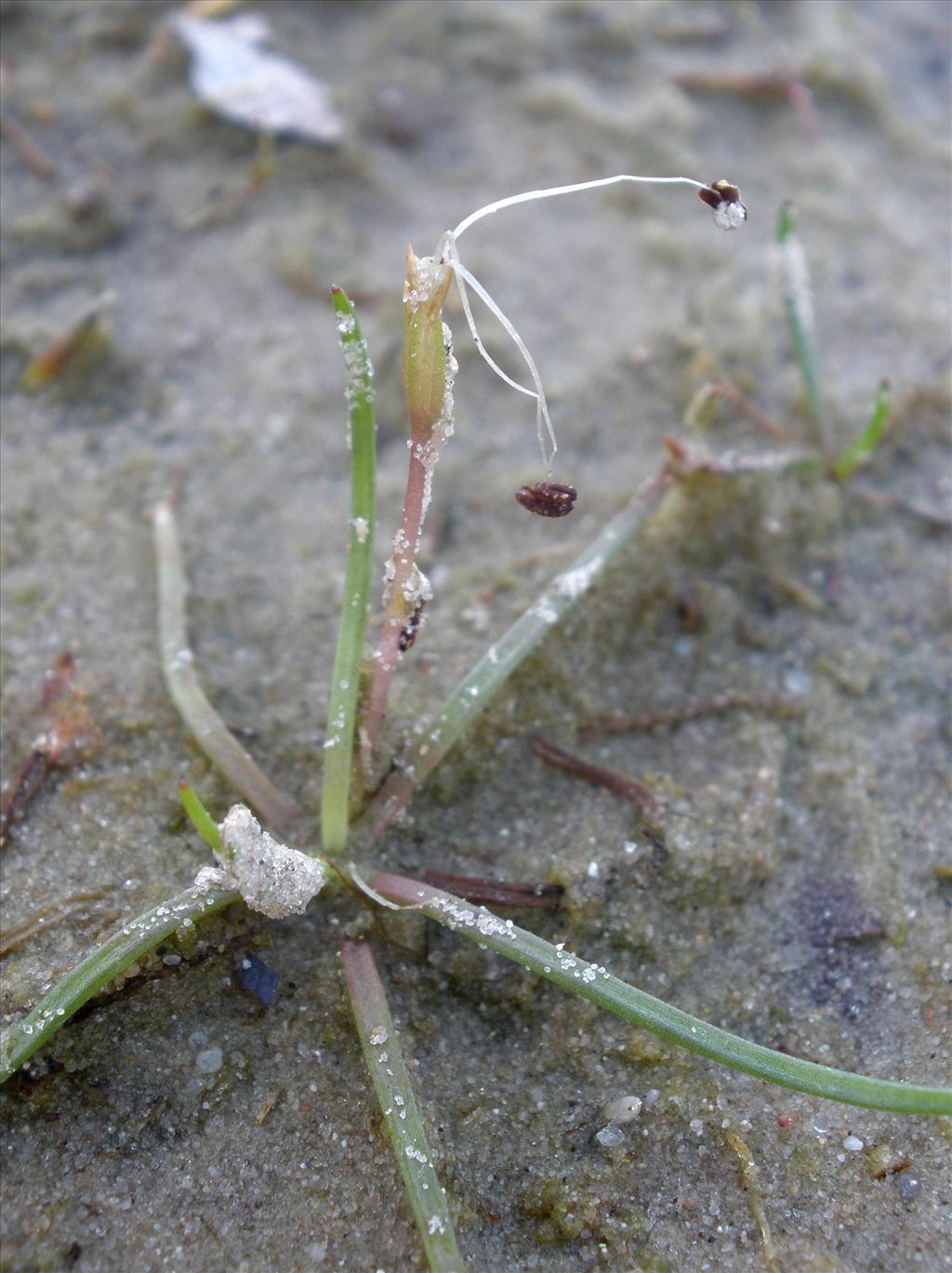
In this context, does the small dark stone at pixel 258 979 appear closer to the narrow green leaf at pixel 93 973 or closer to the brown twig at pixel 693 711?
the narrow green leaf at pixel 93 973

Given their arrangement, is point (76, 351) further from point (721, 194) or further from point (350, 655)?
point (721, 194)

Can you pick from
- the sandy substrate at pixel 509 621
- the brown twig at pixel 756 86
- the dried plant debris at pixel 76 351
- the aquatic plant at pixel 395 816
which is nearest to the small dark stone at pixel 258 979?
the sandy substrate at pixel 509 621

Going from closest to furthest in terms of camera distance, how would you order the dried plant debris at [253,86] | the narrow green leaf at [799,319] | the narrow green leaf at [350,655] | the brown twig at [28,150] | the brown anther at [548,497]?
the brown anther at [548,497] < the narrow green leaf at [350,655] < the narrow green leaf at [799,319] < the brown twig at [28,150] < the dried plant debris at [253,86]

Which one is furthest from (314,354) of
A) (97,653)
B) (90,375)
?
(97,653)

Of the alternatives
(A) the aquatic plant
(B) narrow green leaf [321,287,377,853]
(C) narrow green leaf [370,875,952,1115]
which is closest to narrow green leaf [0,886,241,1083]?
(A) the aquatic plant

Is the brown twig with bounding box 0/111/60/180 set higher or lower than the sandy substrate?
higher

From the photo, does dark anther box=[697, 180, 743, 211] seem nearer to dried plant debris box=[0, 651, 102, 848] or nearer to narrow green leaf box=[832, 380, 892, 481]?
narrow green leaf box=[832, 380, 892, 481]
